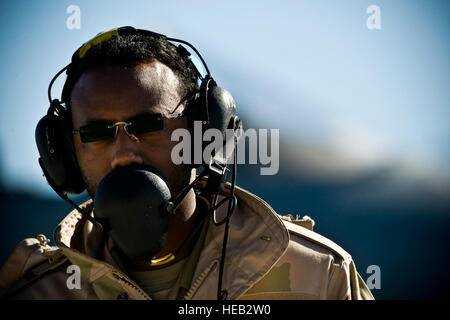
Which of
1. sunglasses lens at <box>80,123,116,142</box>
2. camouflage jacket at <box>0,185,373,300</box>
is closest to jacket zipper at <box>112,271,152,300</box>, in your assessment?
camouflage jacket at <box>0,185,373,300</box>

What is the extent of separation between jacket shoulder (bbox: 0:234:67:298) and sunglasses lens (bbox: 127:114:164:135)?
75cm

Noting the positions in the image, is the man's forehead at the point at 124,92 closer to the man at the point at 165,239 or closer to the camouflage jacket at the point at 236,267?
the man at the point at 165,239

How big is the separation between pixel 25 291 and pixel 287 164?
9.09 feet

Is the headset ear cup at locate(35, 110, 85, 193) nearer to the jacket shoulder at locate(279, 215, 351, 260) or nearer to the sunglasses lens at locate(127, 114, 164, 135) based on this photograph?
the sunglasses lens at locate(127, 114, 164, 135)

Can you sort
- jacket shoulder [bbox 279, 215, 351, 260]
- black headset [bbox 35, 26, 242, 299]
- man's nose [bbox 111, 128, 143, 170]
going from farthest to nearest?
jacket shoulder [bbox 279, 215, 351, 260] → black headset [bbox 35, 26, 242, 299] → man's nose [bbox 111, 128, 143, 170]

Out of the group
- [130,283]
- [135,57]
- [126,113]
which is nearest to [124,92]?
[126,113]

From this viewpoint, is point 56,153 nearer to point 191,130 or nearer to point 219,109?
point 191,130

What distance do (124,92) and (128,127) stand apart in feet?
0.53

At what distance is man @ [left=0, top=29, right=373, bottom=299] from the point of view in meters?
1.97

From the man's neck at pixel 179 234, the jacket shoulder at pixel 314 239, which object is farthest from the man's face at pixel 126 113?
the jacket shoulder at pixel 314 239

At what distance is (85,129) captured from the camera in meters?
2.00

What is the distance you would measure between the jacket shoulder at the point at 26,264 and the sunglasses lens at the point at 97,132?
0.62 meters

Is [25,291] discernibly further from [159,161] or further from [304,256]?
[304,256]

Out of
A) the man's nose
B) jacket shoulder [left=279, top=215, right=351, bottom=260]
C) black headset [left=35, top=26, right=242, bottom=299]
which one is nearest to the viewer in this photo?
the man's nose
